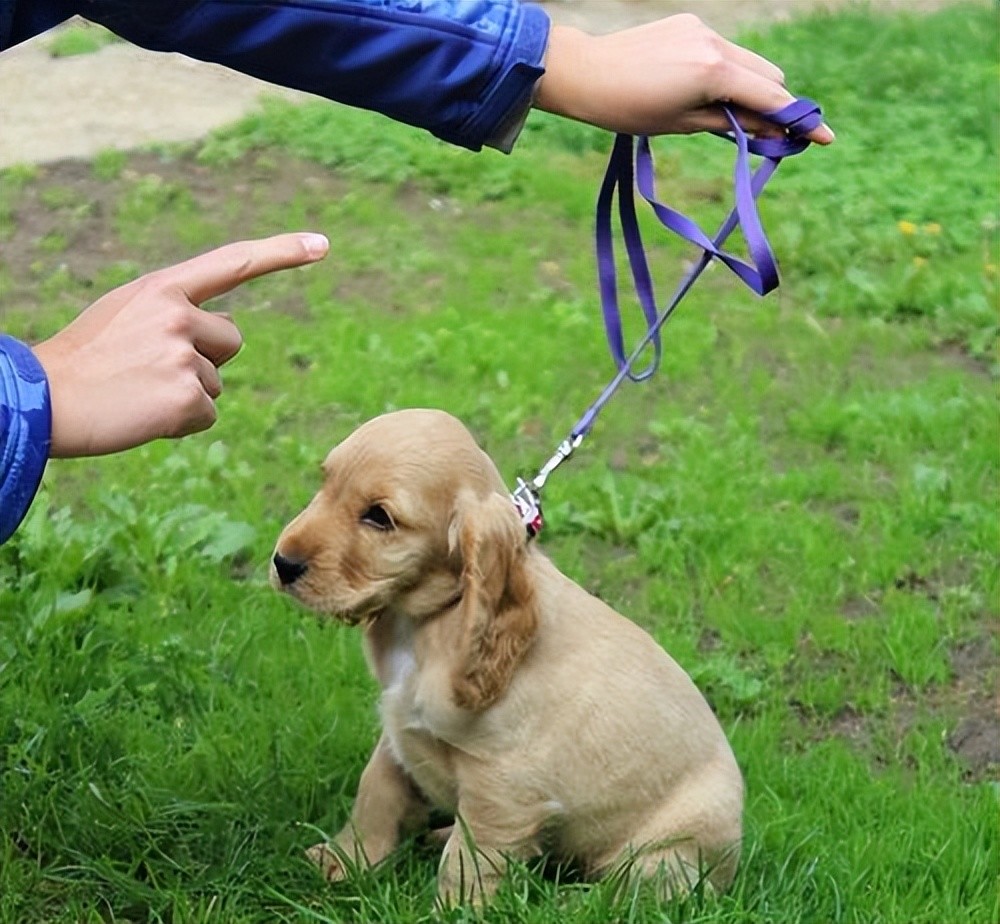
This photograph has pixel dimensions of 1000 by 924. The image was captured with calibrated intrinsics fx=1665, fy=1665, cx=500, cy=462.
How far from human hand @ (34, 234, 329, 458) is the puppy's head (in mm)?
434

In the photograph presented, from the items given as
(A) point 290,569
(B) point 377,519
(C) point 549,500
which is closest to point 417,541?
(B) point 377,519

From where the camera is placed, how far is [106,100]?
9.04 metres

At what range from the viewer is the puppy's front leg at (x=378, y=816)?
→ 345cm

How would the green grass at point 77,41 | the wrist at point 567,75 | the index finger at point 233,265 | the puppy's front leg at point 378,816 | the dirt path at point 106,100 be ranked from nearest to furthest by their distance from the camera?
the index finger at point 233,265 → the wrist at point 567,75 → the puppy's front leg at point 378,816 → the dirt path at point 106,100 → the green grass at point 77,41

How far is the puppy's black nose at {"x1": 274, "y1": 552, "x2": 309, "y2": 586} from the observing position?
3.06 m

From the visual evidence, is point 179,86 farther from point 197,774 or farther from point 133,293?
point 133,293

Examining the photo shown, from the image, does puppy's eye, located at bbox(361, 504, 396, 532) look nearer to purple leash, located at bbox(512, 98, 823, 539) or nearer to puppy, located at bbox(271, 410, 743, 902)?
A: puppy, located at bbox(271, 410, 743, 902)

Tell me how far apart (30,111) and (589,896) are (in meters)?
6.90

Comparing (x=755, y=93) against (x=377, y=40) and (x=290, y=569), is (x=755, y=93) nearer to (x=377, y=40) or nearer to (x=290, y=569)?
(x=377, y=40)

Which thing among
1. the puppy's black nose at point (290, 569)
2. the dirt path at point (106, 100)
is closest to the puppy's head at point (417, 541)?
the puppy's black nose at point (290, 569)

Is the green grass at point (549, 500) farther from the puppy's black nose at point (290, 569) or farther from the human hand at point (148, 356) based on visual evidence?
the human hand at point (148, 356)

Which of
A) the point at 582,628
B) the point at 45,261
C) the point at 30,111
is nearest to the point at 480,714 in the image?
the point at 582,628

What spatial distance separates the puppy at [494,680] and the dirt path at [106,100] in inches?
226

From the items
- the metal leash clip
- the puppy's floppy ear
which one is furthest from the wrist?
the puppy's floppy ear
